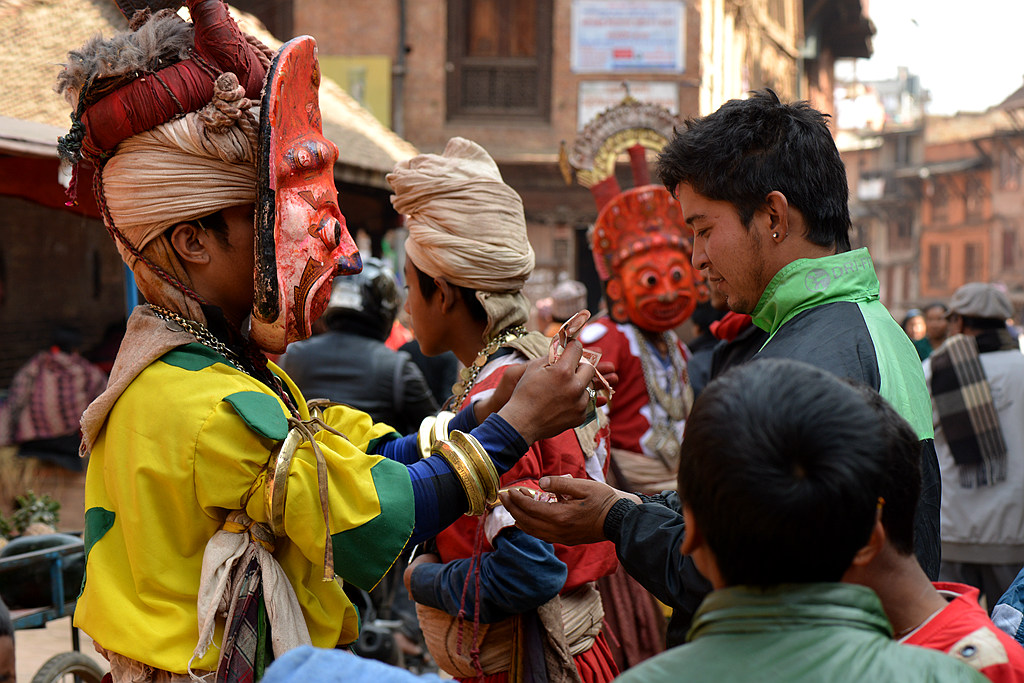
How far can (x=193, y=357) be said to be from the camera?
1853mm

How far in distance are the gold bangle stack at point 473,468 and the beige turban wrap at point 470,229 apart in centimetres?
76

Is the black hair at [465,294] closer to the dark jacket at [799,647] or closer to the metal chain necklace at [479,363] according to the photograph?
the metal chain necklace at [479,363]

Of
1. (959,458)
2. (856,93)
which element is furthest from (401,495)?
(856,93)

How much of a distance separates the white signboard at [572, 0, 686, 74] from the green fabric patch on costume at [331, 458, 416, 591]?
13577 mm

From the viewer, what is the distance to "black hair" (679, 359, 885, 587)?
1.14 metres

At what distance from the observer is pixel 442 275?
2615 mm

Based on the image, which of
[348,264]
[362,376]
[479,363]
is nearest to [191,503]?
[348,264]

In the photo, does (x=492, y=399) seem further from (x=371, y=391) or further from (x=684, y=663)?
(x=371, y=391)

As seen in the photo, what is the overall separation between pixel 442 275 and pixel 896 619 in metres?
1.51

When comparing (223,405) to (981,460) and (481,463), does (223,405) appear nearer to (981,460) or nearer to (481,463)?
(481,463)

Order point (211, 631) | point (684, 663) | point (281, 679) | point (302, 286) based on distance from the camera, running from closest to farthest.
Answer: point (281, 679) < point (684, 663) < point (211, 631) < point (302, 286)

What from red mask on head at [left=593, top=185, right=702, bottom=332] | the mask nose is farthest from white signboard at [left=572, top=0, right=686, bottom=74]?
the mask nose

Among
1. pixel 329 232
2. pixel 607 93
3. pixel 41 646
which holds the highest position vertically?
pixel 607 93

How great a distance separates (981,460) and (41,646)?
214 inches
